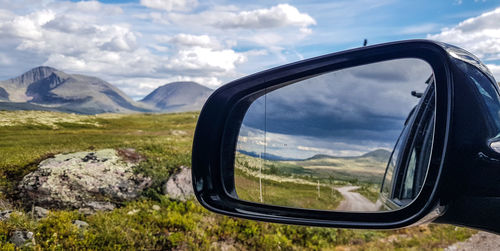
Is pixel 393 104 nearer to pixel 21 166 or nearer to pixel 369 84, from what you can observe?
pixel 369 84

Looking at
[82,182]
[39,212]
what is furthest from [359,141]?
[82,182]

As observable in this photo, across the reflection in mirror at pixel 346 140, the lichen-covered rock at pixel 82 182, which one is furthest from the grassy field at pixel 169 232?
the reflection in mirror at pixel 346 140

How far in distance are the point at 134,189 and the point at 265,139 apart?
7.79m

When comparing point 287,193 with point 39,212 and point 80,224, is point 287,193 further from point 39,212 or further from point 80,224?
point 39,212

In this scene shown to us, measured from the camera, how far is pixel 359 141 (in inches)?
73.2

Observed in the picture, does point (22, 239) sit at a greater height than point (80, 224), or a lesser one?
greater

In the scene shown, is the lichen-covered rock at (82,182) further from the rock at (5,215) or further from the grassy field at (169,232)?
the rock at (5,215)

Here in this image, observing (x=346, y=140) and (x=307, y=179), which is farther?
(x=307, y=179)

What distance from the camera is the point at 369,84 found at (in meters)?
1.83

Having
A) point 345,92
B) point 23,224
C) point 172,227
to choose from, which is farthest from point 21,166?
point 345,92

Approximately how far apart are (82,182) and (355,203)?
8.48 metres

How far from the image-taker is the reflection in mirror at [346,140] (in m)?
1.74

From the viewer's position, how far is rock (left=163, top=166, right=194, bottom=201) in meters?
9.13

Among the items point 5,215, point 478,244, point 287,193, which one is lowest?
point 478,244
